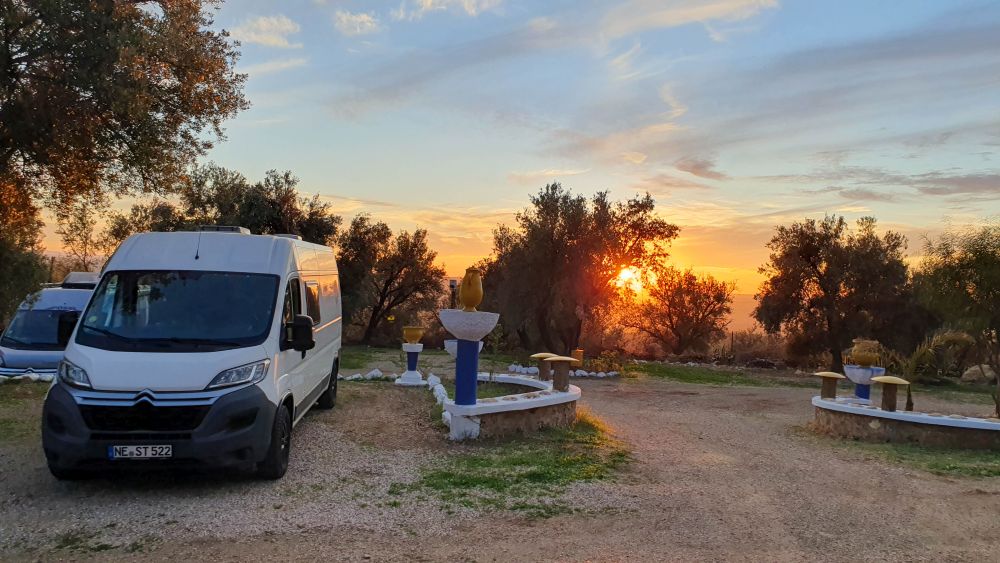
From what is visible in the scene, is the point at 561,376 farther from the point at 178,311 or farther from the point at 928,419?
the point at 928,419

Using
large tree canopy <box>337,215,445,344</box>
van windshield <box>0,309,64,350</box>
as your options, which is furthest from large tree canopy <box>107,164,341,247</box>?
van windshield <box>0,309,64,350</box>

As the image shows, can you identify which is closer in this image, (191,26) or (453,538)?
(453,538)

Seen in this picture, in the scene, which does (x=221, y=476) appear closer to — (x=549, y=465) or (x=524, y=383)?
(x=549, y=465)

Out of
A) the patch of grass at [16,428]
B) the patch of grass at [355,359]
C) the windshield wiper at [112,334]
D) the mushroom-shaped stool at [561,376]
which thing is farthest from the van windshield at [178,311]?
the patch of grass at [355,359]

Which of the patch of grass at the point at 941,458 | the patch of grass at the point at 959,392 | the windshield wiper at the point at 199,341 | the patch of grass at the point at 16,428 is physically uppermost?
the windshield wiper at the point at 199,341

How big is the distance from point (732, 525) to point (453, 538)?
2299 mm

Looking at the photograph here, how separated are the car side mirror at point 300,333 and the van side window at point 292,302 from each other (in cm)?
21

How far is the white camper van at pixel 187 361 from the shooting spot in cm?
571

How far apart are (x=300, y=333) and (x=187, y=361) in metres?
1.16

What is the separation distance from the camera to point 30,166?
36.5ft

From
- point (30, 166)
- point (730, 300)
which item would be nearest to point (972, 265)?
point (30, 166)

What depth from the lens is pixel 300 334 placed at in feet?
22.5

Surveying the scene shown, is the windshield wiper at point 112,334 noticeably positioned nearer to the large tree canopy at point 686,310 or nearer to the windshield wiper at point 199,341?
the windshield wiper at point 199,341

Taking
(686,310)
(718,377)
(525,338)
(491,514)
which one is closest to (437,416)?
(491,514)
